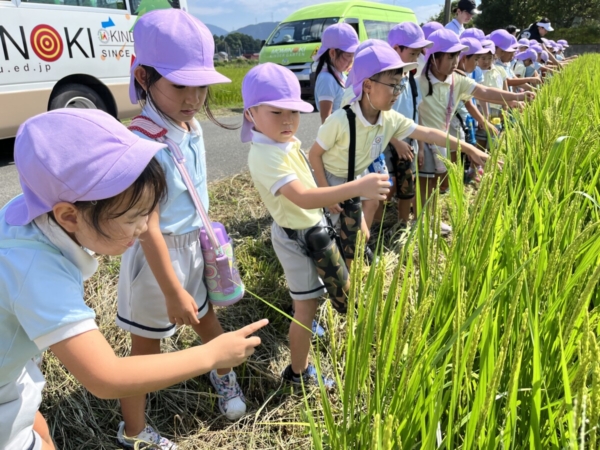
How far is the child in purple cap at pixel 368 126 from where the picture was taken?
6.08 ft

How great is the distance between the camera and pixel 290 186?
4.73ft

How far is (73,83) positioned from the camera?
5090 millimetres

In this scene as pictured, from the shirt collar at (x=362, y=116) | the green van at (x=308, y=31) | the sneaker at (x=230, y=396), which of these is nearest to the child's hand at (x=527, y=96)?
the shirt collar at (x=362, y=116)

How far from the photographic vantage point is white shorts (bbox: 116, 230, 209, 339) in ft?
4.49

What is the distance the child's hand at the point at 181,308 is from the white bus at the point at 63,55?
3.36m

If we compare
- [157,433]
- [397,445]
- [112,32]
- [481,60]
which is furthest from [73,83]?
[397,445]

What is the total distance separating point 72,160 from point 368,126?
54.2 inches

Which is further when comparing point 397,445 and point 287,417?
point 287,417

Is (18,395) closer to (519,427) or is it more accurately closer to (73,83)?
(519,427)

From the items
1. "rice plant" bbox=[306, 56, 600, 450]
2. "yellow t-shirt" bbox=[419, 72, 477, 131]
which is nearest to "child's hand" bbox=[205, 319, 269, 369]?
"rice plant" bbox=[306, 56, 600, 450]

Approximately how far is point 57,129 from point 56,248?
0.23m

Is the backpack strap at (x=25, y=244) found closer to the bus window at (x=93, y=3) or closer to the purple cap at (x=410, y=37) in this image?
the purple cap at (x=410, y=37)

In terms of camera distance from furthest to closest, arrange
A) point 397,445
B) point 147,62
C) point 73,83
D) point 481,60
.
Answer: point 73,83 → point 481,60 → point 147,62 → point 397,445

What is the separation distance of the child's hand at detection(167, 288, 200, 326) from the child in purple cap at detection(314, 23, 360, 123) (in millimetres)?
1838
